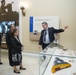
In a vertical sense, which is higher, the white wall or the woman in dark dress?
the white wall

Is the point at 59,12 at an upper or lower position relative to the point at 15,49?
upper

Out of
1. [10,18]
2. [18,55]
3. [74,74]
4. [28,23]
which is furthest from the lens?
[10,18]

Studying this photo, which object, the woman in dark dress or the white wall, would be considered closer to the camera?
the woman in dark dress

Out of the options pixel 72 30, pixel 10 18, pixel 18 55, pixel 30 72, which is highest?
pixel 10 18

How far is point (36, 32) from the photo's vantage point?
5.87m

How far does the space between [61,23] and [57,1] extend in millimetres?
887

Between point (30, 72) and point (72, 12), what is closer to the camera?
point (30, 72)

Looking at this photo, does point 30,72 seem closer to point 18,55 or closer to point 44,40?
point 18,55

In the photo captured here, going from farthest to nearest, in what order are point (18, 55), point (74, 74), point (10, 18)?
point (10, 18) → point (18, 55) → point (74, 74)

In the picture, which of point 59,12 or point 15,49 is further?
point 59,12

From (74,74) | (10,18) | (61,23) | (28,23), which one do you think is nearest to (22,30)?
(28,23)

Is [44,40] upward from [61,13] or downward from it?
downward

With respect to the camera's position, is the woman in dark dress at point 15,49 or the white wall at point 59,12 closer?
the woman in dark dress at point 15,49

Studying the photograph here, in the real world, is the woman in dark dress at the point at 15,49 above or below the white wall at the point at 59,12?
below
